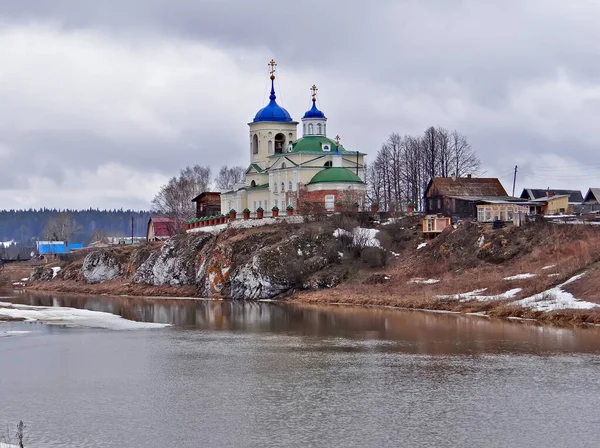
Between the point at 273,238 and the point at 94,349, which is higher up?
the point at 273,238

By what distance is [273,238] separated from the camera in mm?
88250

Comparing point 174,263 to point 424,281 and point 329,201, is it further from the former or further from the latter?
point 424,281

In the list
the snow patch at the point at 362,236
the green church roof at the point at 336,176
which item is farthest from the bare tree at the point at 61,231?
the snow patch at the point at 362,236

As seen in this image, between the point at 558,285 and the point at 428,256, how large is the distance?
18.6 meters

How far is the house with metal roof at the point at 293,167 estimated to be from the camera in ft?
Result: 313

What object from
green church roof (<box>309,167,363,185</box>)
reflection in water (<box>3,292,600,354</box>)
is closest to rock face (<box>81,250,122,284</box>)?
reflection in water (<box>3,292,600,354</box>)

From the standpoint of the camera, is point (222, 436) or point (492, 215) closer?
point (222, 436)

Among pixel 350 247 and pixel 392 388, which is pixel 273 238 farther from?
pixel 392 388

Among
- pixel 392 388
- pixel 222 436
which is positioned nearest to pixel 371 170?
pixel 392 388

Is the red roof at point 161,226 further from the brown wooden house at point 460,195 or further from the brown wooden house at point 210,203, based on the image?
the brown wooden house at point 460,195

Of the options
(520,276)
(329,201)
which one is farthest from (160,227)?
(520,276)

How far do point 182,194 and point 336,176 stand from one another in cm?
4000

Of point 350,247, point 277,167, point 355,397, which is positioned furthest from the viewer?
point 277,167

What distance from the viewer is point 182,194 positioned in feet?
429
